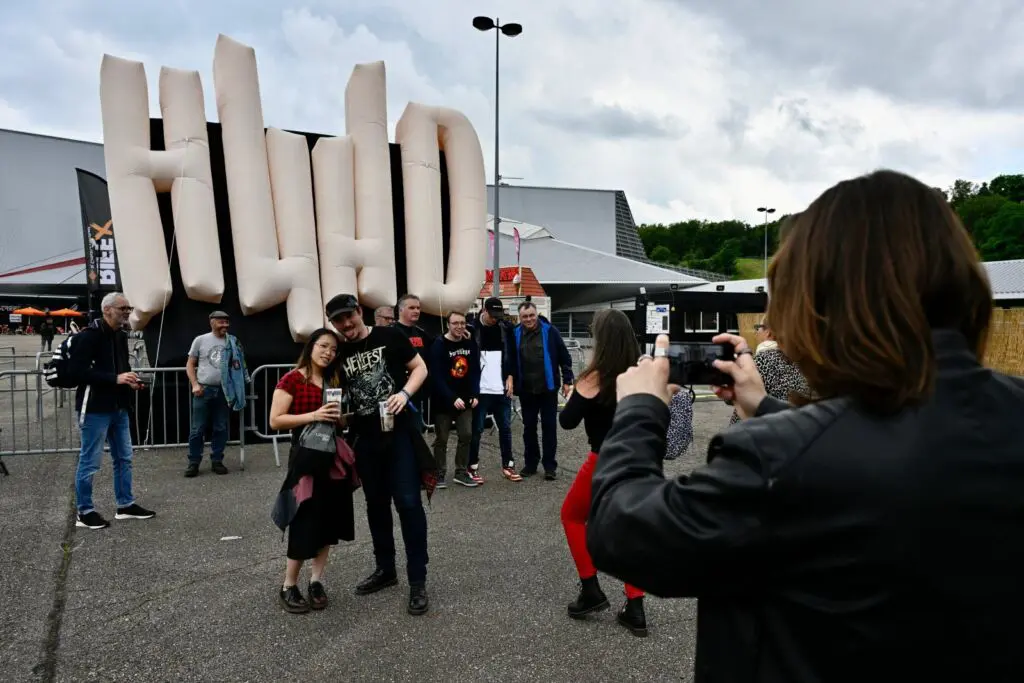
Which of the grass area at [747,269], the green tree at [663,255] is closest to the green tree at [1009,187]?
the grass area at [747,269]

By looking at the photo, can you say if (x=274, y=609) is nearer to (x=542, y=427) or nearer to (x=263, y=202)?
(x=542, y=427)

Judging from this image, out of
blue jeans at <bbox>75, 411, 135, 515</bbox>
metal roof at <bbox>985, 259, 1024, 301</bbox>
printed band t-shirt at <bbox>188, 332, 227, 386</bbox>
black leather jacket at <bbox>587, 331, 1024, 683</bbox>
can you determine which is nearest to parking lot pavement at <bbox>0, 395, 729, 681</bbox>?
blue jeans at <bbox>75, 411, 135, 515</bbox>

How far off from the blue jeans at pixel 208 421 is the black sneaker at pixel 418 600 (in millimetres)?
4435

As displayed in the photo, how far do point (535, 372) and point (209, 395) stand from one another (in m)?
3.65

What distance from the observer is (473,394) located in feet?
24.5

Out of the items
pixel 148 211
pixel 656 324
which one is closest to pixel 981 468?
pixel 656 324

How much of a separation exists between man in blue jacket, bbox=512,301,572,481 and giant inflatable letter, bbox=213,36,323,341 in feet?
10.7

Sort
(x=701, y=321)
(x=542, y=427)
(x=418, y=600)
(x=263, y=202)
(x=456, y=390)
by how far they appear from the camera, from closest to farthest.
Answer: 1. (x=701, y=321)
2. (x=418, y=600)
3. (x=456, y=390)
4. (x=542, y=427)
5. (x=263, y=202)

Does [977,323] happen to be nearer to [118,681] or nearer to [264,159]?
[118,681]

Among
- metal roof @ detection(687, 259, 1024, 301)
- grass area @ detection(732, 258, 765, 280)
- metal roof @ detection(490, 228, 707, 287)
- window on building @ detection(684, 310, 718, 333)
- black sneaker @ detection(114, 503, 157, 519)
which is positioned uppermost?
grass area @ detection(732, 258, 765, 280)

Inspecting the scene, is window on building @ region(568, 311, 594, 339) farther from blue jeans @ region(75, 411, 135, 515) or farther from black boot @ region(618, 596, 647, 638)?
black boot @ region(618, 596, 647, 638)

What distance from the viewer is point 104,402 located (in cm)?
571

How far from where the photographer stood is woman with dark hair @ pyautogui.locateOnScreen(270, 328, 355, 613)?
4.02 meters

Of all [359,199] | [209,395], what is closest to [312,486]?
[209,395]
